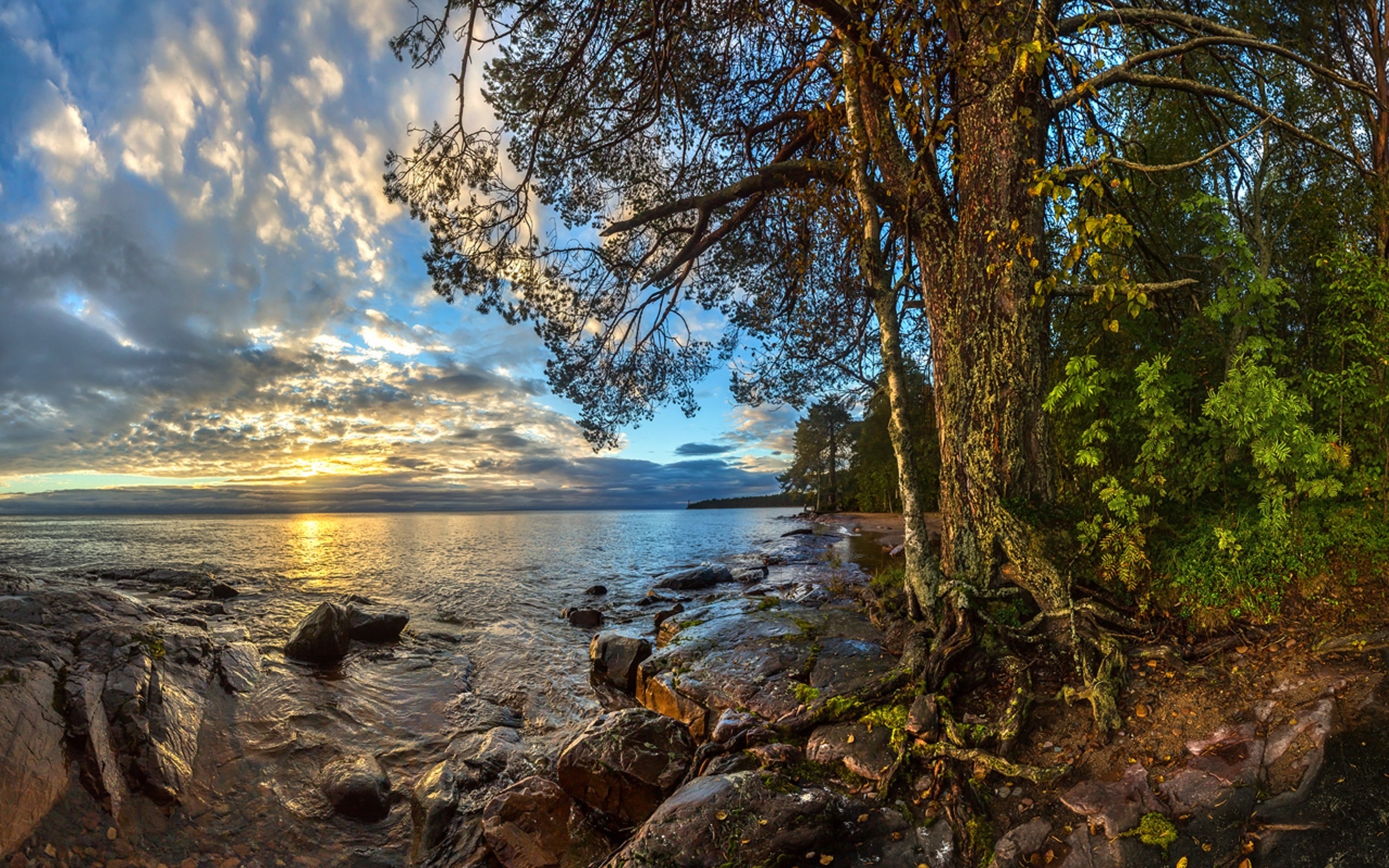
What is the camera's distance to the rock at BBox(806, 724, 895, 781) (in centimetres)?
442

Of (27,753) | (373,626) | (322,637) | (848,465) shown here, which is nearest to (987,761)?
(27,753)

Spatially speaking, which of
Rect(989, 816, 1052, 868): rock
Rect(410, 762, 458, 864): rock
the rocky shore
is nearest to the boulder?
the rocky shore

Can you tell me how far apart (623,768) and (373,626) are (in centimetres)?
844

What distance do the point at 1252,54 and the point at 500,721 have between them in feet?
43.3

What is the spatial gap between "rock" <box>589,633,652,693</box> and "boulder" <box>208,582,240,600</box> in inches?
501

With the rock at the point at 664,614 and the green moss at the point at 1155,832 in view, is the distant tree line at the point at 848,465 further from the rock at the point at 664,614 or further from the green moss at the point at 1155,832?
the green moss at the point at 1155,832

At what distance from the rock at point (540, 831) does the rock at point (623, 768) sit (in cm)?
14

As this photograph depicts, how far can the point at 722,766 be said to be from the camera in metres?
4.64

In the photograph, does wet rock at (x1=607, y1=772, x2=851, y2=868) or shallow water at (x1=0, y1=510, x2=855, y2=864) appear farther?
shallow water at (x1=0, y1=510, x2=855, y2=864)

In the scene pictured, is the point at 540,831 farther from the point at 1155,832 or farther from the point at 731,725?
the point at 1155,832

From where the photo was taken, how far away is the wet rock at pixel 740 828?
361cm

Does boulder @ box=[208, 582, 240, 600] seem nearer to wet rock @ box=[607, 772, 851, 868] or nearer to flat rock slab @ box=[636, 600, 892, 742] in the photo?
flat rock slab @ box=[636, 600, 892, 742]

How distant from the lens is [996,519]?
572 centimetres

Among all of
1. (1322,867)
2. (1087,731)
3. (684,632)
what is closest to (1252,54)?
(1087,731)
